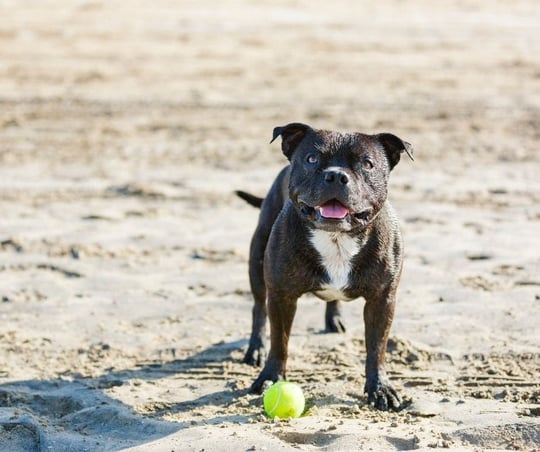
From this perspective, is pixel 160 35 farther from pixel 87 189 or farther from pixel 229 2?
pixel 87 189

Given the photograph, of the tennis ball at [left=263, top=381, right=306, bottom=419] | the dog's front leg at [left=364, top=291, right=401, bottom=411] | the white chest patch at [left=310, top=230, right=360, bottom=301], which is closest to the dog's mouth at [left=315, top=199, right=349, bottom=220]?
the white chest patch at [left=310, top=230, right=360, bottom=301]

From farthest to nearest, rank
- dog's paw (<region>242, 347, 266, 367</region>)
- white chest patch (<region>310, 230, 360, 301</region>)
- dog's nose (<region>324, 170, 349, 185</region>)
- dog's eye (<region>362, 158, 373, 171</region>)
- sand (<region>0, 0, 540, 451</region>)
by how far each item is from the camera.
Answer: dog's paw (<region>242, 347, 266, 367</region>), sand (<region>0, 0, 540, 451</region>), white chest patch (<region>310, 230, 360, 301</region>), dog's eye (<region>362, 158, 373, 171</region>), dog's nose (<region>324, 170, 349, 185</region>)

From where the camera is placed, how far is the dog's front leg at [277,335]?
5.65 metres

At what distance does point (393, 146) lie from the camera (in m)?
5.52

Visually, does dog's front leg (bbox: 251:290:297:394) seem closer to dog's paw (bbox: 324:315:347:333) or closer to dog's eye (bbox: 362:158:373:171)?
dog's eye (bbox: 362:158:373:171)

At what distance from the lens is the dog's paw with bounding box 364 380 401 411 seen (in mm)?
5570

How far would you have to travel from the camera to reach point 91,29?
17125mm

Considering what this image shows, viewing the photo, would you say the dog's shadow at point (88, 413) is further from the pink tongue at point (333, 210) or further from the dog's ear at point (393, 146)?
the dog's ear at point (393, 146)

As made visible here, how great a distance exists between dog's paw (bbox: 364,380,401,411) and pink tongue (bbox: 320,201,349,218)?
0.98 meters

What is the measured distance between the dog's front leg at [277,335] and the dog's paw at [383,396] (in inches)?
18.8

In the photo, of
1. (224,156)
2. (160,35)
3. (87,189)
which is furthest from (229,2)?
(87,189)

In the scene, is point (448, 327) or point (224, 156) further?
Result: point (224, 156)

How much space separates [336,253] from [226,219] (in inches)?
161

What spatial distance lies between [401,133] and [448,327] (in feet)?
18.7
